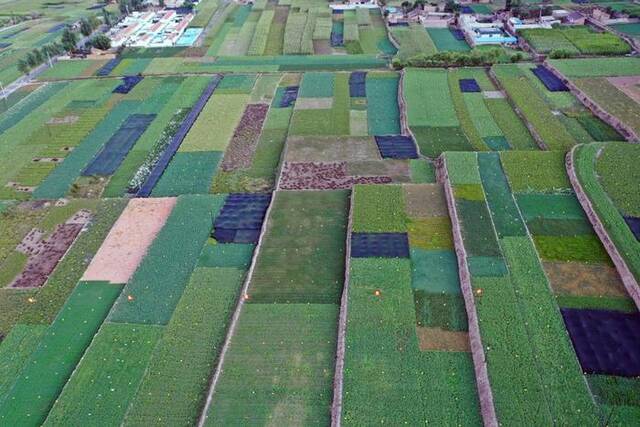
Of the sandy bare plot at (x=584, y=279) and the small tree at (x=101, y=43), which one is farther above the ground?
the sandy bare plot at (x=584, y=279)

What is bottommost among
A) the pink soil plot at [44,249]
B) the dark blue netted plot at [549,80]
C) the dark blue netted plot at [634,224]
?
the pink soil plot at [44,249]

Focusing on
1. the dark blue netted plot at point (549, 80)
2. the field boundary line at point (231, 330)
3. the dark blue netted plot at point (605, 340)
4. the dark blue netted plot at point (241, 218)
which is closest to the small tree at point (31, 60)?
the dark blue netted plot at point (241, 218)

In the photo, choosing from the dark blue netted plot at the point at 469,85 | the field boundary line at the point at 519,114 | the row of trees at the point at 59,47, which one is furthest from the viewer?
the row of trees at the point at 59,47

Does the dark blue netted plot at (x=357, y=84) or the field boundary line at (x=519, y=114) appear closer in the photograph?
the field boundary line at (x=519, y=114)

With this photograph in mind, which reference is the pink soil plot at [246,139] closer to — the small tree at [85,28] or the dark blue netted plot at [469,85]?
the dark blue netted plot at [469,85]

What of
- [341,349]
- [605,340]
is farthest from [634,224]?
[341,349]

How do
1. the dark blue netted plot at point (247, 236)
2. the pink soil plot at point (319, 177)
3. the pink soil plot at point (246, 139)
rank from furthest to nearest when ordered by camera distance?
the pink soil plot at point (246, 139), the pink soil plot at point (319, 177), the dark blue netted plot at point (247, 236)

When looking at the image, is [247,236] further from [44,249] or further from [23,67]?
[23,67]

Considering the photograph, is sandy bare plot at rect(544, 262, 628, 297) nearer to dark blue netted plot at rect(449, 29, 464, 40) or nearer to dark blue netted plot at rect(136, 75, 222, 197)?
dark blue netted plot at rect(136, 75, 222, 197)
